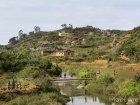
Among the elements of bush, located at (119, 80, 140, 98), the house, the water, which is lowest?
the water

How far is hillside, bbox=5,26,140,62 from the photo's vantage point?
104644 mm

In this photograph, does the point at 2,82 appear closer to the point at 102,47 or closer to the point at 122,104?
the point at 122,104

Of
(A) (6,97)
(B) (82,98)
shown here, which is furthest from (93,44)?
(A) (6,97)

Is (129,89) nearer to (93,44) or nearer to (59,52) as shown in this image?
(59,52)

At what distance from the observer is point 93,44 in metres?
144

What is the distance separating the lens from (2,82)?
167 feet

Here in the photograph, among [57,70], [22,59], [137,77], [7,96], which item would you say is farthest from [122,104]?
[57,70]

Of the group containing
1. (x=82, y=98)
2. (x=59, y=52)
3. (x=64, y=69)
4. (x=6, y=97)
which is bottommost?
(x=82, y=98)

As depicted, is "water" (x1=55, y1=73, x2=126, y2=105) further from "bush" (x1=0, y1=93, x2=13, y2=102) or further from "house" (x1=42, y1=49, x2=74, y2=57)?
"house" (x1=42, y1=49, x2=74, y2=57)

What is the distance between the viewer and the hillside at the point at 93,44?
10464 cm

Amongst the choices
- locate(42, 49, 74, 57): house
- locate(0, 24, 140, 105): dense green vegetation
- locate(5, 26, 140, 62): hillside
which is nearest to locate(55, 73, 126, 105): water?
locate(0, 24, 140, 105): dense green vegetation

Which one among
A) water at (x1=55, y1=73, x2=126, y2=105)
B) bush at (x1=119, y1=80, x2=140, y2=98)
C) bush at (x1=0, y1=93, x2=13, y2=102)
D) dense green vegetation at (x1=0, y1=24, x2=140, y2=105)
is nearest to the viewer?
bush at (x1=0, y1=93, x2=13, y2=102)

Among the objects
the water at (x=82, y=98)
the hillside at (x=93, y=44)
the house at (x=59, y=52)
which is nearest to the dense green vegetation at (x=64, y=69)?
the hillside at (x=93, y=44)

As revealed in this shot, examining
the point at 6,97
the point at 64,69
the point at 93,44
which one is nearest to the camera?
the point at 6,97
